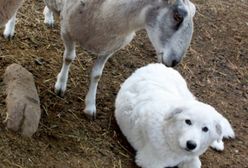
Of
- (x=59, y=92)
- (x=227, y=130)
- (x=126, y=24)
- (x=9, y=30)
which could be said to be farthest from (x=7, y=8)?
(x=227, y=130)

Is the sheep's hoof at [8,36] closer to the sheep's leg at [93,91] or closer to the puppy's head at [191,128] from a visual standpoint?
the sheep's leg at [93,91]

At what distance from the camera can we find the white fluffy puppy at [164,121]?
405cm

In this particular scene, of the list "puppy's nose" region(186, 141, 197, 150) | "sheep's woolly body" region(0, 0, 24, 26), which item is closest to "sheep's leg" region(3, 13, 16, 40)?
"sheep's woolly body" region(0, 0, 24, 26)

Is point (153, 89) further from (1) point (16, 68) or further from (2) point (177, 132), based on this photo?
(1) point (16, 68)

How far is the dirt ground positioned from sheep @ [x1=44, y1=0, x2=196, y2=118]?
1.93 feet

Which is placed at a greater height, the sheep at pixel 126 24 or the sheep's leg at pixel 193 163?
the sheep at pixel 126 24

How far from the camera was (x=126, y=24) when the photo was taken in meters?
4.33

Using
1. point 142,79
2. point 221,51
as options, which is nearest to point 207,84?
point 221,51

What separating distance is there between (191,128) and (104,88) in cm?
152

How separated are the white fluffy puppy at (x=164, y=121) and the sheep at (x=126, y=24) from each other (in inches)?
16.2

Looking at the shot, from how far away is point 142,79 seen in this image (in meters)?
4.91

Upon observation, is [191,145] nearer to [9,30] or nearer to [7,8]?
[7,8]

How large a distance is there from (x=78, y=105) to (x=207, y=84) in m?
1.72

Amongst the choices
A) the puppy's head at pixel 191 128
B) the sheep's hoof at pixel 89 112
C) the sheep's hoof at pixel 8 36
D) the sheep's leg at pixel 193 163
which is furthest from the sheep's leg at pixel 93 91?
the sheep's hoof at pixel 8 36
